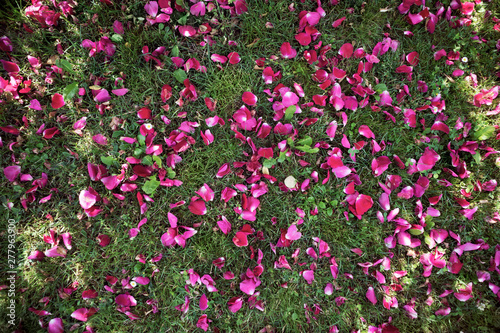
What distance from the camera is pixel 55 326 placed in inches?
77.2

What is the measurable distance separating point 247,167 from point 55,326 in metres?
1.61

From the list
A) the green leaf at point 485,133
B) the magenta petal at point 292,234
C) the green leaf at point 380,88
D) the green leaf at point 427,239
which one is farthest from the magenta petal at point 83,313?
the green leaf at point 485,133

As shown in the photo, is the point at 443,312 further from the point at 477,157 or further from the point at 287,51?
the point at 287,51

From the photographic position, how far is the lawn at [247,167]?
6.77 ft

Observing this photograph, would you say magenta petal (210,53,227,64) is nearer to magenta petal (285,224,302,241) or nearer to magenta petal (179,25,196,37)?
magenta petal (179,25,196,37)

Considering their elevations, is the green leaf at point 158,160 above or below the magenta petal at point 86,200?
above

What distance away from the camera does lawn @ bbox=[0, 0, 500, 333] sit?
6.77ft

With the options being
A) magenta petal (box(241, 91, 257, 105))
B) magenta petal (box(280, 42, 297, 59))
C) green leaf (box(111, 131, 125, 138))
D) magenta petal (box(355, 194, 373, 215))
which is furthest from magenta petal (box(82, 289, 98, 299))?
magenta petal (box(280, 42, 297, 59))

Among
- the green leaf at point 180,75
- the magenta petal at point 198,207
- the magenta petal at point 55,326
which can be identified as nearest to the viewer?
the magenta petal at point 55,326

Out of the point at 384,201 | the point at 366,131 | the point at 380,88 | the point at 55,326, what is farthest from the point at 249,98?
the point at 55,326

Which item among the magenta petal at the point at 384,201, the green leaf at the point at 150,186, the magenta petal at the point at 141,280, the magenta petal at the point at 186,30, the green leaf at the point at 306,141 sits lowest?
the magenta petal at the point at 141,280

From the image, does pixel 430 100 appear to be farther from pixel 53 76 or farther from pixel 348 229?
pixel 53 76

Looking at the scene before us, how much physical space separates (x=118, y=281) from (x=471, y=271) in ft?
8.13

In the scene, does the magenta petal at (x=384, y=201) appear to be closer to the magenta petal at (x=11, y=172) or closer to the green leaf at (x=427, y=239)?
the green leaf at (x=427, y=239)
